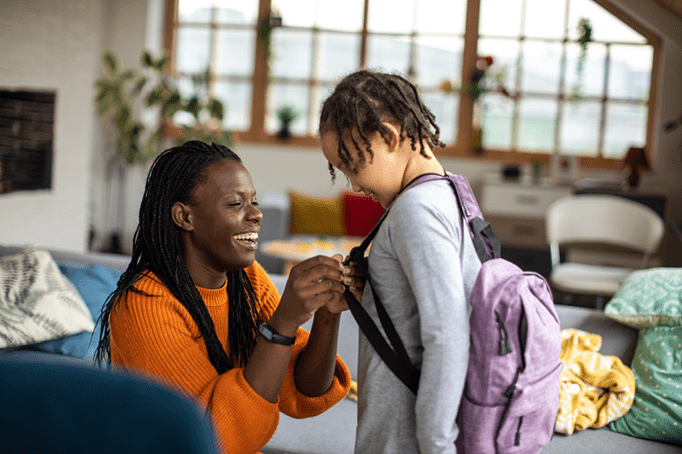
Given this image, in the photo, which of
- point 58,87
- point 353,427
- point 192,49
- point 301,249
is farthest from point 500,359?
point 192,49

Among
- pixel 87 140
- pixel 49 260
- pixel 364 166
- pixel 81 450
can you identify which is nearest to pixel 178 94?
pixel 87 140

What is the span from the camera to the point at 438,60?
19.4 feet

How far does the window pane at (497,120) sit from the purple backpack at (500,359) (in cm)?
501

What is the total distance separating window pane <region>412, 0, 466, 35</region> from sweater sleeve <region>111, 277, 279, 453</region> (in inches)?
206

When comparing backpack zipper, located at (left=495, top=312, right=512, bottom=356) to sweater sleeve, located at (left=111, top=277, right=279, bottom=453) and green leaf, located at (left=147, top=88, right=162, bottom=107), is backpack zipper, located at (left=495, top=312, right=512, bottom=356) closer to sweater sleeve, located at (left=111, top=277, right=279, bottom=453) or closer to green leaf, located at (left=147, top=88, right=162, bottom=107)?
sweater sleeve, located at (left=111, top=277, right=279, bottom=453)

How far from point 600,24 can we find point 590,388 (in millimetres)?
4668

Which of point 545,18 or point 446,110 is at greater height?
point 545,18

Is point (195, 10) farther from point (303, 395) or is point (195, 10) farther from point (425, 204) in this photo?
point (425, 204)

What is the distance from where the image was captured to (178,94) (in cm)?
530

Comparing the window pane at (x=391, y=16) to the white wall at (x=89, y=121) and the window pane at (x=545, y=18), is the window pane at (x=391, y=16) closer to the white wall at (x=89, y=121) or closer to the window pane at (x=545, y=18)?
the window pane at (x=545, y=18)

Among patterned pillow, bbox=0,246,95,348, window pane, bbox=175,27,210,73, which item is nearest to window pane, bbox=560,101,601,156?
window pane, bbox=175,27,210,73

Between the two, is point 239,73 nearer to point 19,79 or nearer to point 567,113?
point 19,79

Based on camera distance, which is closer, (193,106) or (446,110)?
(193,106)

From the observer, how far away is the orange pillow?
210 inches
